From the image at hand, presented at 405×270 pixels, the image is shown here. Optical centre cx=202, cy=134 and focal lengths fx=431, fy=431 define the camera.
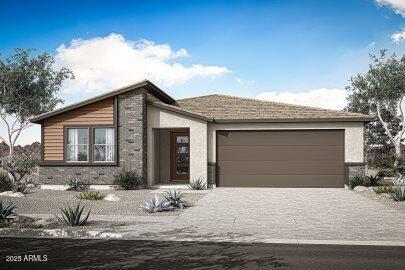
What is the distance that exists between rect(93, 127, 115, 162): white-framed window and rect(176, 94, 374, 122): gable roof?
4517mm

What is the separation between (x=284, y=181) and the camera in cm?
2070

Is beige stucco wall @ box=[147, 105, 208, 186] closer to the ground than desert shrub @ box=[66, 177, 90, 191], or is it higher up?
higher up

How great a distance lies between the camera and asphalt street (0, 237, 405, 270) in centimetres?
672

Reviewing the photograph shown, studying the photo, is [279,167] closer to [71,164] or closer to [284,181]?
[284,181]

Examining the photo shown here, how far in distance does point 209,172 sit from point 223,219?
9612 millimetres

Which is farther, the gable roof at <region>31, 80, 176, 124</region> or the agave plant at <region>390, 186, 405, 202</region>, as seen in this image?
the gable roof at <region>31, 80, 176, 124</region>

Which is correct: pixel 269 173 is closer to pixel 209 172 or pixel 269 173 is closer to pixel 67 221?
pixel 209 172

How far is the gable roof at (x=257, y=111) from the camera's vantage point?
2041cm

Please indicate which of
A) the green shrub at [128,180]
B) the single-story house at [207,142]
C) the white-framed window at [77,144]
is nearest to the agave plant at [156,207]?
the green shrub at [128,180]

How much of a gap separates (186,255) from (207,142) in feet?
44.7

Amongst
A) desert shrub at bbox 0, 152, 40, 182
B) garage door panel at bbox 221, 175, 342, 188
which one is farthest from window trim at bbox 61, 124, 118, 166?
garage door panel at bbox 221, 175, 342, 188

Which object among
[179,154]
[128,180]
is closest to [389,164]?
[179,154]

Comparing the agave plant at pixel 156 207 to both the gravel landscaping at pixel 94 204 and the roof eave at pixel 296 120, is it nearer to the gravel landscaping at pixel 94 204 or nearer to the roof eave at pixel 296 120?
the gravel landscaping at pixel 94 204

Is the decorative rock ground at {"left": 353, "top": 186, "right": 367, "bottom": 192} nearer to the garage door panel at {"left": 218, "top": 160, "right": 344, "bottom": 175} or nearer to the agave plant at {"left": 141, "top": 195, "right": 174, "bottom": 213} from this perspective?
the garage door panel at {"left": 218, "top": 160, "right": 344, "bottom": 175}
